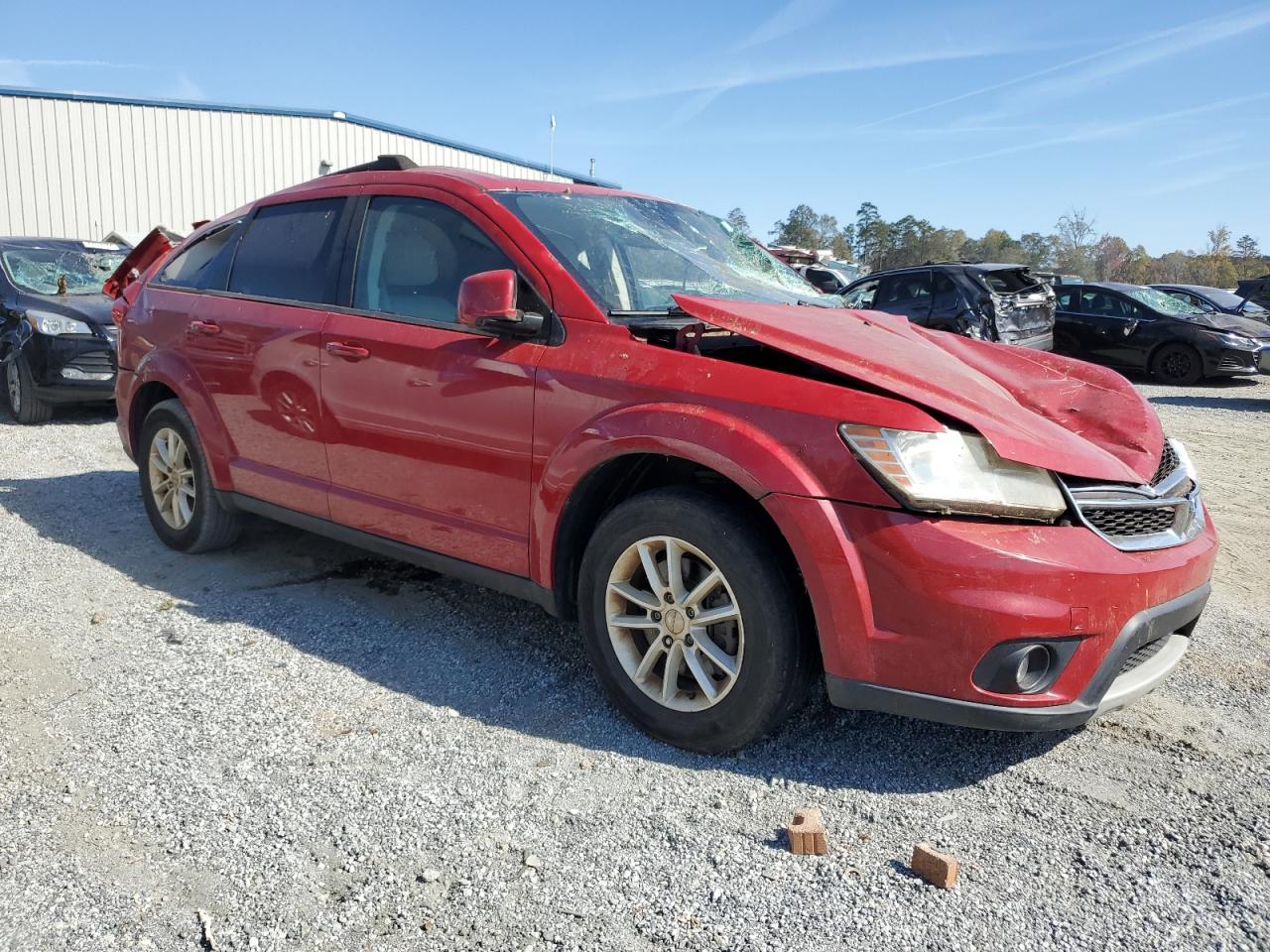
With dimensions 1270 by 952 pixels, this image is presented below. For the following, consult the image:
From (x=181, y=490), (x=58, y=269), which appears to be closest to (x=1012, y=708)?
(x=181, y=490)

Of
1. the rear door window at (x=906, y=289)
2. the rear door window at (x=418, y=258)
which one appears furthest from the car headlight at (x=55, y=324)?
the rear door window at (x=906, y=289)

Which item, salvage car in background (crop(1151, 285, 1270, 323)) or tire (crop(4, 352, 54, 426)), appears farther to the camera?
salvage car in background (crop(1151, 285, 1270, 323))

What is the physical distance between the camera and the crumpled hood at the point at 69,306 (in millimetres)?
8695

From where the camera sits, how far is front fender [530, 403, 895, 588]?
2604mm

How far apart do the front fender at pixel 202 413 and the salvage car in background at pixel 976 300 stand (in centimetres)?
844

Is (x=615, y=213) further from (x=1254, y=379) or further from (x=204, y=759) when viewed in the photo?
(x=1254, y=379)

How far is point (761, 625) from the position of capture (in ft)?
8.86

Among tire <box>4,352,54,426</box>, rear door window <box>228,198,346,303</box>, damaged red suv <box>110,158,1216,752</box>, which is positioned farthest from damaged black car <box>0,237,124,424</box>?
damaged red suv <box>110,158,1216,752</box>

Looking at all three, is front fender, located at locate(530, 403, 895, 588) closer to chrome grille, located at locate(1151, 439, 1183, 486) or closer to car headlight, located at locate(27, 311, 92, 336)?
chrome grille, located at locate(1151, 439, 1183, 486)

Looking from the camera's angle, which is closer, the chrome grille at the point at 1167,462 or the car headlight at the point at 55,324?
the chrome grille at the point at 1167,462

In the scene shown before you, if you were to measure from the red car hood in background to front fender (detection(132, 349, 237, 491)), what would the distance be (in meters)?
2.51

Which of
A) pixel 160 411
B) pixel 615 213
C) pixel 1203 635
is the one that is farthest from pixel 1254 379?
pixel 160 411

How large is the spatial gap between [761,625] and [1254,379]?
14466 millimetres

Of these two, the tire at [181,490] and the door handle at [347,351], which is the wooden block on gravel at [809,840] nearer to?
the door handle at [347,351]
